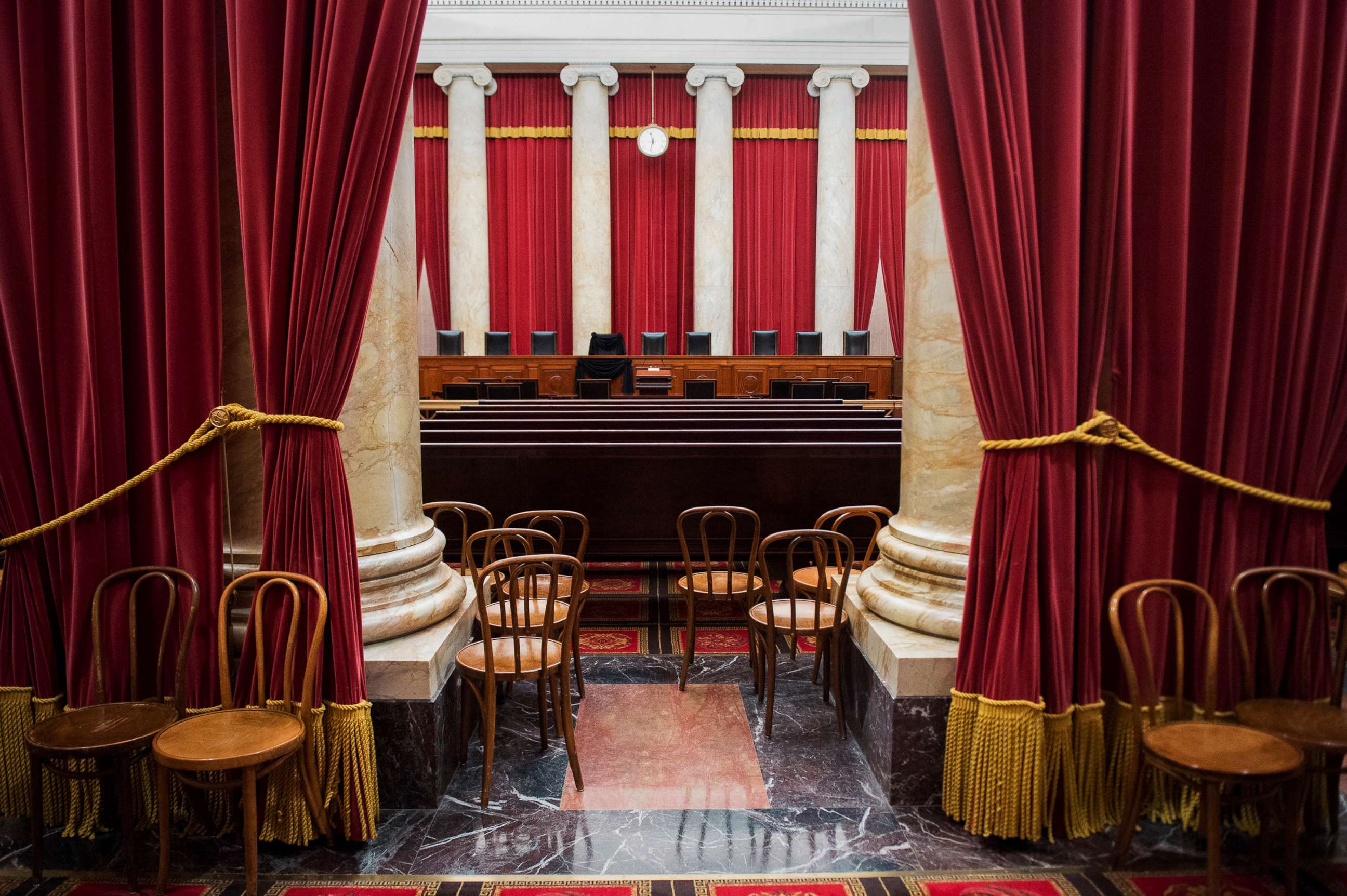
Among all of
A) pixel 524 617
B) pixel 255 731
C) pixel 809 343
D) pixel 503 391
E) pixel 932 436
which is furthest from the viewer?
pixel 809 343

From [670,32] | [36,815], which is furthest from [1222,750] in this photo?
[670,32]

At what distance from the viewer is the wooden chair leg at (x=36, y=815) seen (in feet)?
6.57

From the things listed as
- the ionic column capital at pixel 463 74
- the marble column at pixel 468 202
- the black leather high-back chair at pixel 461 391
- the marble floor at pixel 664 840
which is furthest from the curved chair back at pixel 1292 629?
the ionic column capital at pixel 463 74

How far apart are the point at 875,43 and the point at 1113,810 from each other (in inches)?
391

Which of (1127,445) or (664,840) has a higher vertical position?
(1127,445)

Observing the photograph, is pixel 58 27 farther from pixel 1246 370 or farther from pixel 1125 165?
pixel 1246 370

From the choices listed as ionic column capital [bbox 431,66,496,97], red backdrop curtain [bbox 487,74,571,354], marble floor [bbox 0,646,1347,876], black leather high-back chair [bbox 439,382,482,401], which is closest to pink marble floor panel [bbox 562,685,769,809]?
marble floor [bbox 0,646,1347,876]

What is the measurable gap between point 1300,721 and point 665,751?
1.72 metres

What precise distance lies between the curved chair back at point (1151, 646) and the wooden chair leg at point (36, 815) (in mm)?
2537

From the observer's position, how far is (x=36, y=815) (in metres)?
2.08

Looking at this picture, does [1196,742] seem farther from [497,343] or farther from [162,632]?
[497,343]

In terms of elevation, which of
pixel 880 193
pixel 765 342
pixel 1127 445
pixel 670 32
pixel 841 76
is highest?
pixel 670 32

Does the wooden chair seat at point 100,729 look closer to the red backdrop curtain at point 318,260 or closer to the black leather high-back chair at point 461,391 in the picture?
the red backdrop curtain at point 318,260

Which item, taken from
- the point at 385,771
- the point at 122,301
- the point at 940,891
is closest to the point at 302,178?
the point at 122,301
